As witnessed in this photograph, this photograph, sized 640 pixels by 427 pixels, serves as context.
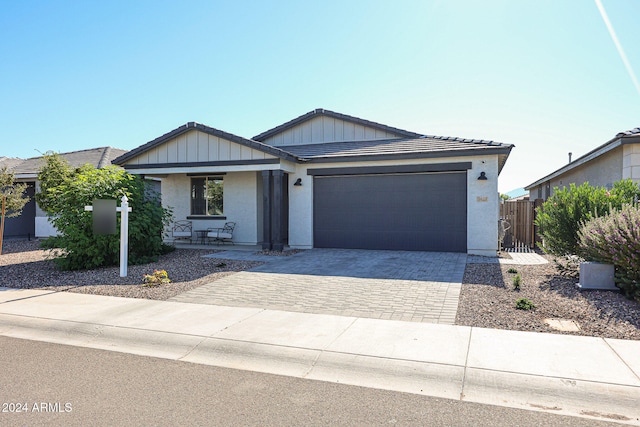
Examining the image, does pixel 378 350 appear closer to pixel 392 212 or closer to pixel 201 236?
pixel 392 212

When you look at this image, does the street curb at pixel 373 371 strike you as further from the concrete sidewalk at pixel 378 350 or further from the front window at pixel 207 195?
the front window at pixel 207 195

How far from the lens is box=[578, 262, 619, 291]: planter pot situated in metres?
7.51

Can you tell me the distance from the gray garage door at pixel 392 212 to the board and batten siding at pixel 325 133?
2.90 metres

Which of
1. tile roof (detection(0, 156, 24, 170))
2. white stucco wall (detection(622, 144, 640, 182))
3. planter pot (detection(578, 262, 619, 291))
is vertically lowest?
planter pot (detection(578, 262, 619, 291))

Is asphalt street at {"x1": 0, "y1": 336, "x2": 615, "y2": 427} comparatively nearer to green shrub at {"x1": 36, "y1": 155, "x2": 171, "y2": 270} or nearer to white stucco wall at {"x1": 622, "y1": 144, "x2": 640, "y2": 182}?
green shrub at {"x1": 36, "y1": 155, "x2": 171, "y2": 270}

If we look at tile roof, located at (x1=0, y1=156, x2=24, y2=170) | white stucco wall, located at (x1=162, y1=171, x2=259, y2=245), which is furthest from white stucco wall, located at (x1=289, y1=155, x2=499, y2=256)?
tile roof, located at (x1=0, y1=156, x2=24, y2=170)

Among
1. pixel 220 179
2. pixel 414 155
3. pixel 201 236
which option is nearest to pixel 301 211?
pixel 220 179

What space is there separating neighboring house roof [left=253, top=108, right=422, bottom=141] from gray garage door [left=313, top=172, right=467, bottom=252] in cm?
279

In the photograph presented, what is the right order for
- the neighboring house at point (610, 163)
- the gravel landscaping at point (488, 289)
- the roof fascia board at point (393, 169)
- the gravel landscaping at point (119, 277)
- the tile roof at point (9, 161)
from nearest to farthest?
1. the gravel landscaping at point (488, 289)
2. the gravel landscaping at point (119, 277)
3. the neighboring house at point (610, 163)
4. the roof fascia board at point (393, 169)
5. the tile roof at point (9, 161)

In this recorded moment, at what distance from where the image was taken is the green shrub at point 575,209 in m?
9.00

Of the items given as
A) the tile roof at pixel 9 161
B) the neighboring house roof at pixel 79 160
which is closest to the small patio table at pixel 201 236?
the neighboring house roof at pixel 79 160

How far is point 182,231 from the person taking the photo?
1620cm

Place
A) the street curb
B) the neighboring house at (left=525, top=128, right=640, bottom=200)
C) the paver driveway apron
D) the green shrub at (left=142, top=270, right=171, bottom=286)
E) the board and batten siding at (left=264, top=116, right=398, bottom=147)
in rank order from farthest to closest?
the board and batten siding at (left=264, top=116, right=398, bottom=147), the neighboring house at (left=525, top=128, right=640, bottom=200), the green shrub at (left=142, top=270, right=171, bottom=286), the paver driveway apron, the street curb

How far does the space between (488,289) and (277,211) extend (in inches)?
297
